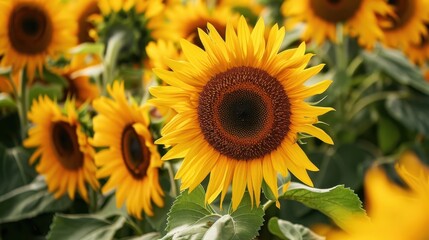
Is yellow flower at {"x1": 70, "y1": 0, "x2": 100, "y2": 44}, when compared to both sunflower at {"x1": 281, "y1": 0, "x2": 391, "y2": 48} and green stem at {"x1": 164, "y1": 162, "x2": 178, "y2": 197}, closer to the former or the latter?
sunflower at {"x1": 281, "y1": 0, "x2": 391, "y2": 48}

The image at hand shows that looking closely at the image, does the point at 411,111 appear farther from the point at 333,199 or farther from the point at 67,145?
the point at 333,199

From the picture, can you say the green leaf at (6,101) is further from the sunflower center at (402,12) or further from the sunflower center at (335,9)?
the sunflower center at (402,12)

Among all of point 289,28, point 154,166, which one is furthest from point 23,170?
point 289,28

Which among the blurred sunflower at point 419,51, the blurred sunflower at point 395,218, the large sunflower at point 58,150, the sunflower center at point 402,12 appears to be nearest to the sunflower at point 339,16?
the sunflower center at point 402,12

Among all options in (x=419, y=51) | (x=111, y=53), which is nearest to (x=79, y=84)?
(x=111, y=53)

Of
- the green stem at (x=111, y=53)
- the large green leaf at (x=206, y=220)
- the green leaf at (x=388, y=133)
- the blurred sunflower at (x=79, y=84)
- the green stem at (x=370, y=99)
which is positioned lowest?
the green leaf at (x=388, y=133)

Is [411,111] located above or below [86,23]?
below
